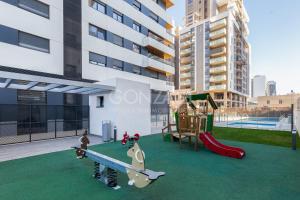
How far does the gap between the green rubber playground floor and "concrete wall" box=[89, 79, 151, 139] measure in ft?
12.7

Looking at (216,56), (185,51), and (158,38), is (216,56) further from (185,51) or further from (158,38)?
(158,38)

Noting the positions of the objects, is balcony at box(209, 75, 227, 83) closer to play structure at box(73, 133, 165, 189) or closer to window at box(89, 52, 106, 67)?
window at box(89, 52, 106, 67)

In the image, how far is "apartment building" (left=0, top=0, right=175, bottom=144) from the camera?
1059 centimetres

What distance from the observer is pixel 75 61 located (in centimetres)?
1488

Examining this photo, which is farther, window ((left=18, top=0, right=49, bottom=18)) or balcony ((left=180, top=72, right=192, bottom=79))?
balcony ((left=180, top=72, right=192, bottom=79))

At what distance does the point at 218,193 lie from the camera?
3906mm

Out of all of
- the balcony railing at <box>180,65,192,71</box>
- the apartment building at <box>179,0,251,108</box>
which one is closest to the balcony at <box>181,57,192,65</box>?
the apartment building at <box>179,0,251,108</box>

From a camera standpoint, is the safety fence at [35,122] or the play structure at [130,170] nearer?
the play structure at [130,170]

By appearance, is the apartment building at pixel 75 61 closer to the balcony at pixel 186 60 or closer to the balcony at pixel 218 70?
the balcony at pixel 218 70

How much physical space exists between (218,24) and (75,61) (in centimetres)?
5057

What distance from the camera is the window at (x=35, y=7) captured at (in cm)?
1198

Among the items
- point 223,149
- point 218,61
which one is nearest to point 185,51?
point 218,61

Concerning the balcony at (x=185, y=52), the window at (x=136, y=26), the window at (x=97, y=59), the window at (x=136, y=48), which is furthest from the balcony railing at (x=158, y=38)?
the balcony at (x=185, y=52)

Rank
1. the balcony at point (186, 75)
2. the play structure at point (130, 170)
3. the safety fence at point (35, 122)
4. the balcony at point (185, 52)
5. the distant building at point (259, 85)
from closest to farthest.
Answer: the play structure at point (130, 170), the safety fence at point (35, 122), the balcony at point (186, 75), the balcony at point (185, 52), the distant building at point (259, 85)
